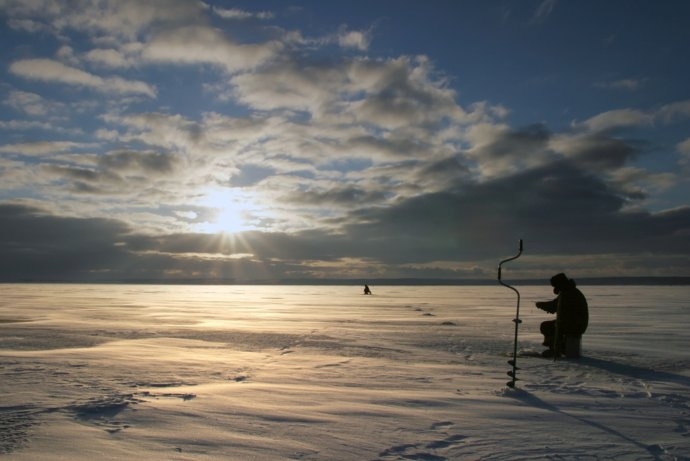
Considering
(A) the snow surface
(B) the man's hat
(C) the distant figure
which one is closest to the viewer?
(A) the snow surface

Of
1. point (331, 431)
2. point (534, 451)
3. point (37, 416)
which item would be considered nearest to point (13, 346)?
point (37, 416)

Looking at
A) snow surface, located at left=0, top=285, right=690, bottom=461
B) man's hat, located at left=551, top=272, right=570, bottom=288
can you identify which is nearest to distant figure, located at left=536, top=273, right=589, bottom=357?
man's hat, located at left=551, top=272, right=570, bottom=288

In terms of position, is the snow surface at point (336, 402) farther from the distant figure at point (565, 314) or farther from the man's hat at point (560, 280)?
the man's hat at point (560, 280)

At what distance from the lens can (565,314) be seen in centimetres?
1045

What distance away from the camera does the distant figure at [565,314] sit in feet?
33.8

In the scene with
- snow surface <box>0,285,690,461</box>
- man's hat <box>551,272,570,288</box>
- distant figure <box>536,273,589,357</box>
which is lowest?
snow surface <box>0,285,690,461</box>

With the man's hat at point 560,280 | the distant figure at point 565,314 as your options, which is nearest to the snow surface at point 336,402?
the distant figure at point 565,314

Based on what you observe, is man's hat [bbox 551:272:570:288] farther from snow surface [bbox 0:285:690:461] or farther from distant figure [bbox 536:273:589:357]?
snow surface [bbox 0:285:690:461]

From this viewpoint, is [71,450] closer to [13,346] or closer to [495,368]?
[495,368]

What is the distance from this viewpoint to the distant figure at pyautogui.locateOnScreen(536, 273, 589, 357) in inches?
406

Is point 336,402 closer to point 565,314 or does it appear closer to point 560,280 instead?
point 565,314

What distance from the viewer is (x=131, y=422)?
521 cm

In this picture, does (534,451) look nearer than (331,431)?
Yes

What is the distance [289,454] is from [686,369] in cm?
809
